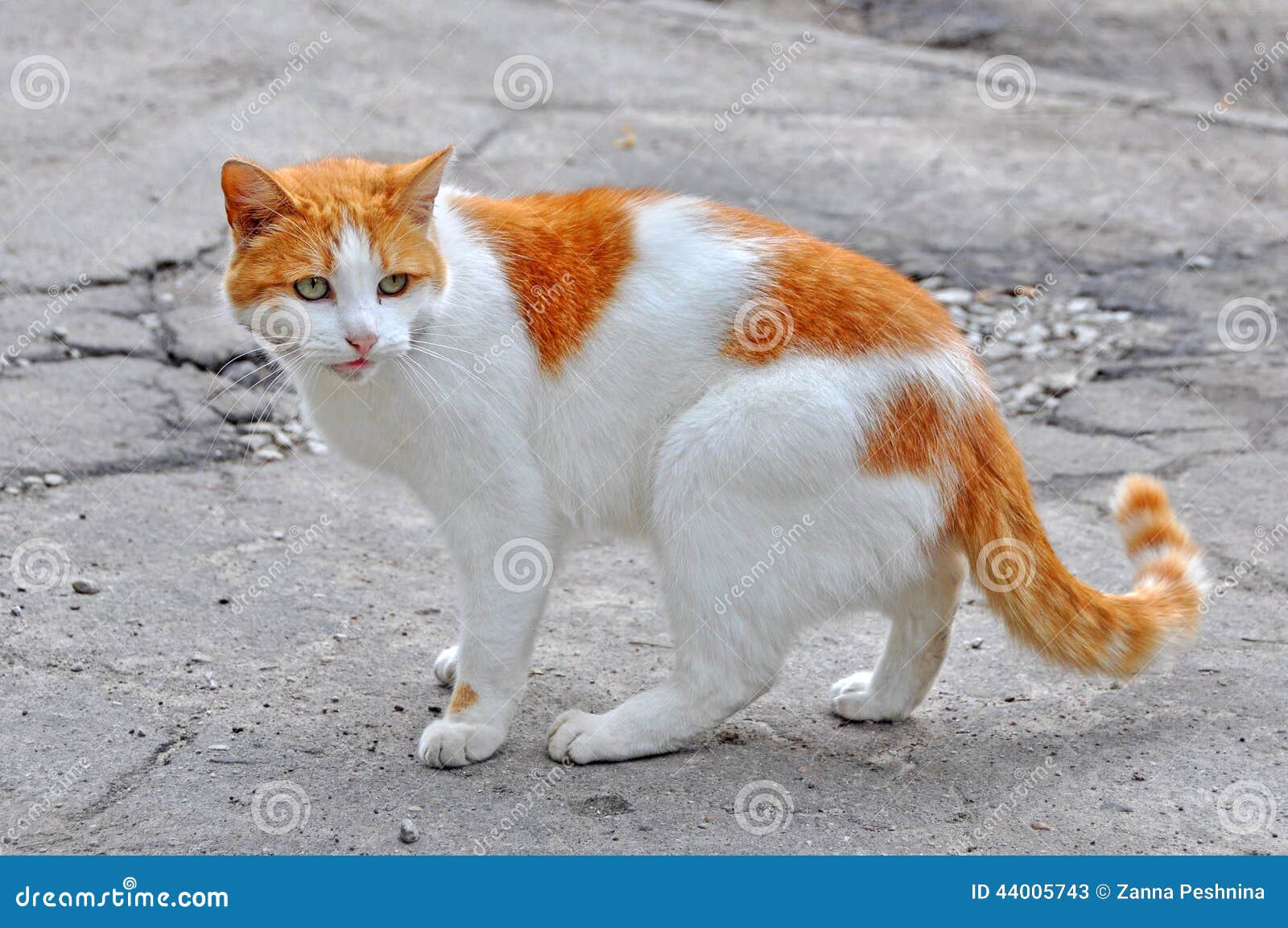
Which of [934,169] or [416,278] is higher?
[934,169]

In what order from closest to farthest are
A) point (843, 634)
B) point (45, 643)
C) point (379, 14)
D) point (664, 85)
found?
1. point (45, 643)
2. point (843, 634)
3. point (664, 85)
4. point (379, 14)

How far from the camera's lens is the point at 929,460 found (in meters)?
3.04

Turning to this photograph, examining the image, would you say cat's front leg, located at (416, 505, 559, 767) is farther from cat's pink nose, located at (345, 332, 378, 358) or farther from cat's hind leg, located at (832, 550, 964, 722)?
cat's hind leg, located at (832, 550, 964, 722)

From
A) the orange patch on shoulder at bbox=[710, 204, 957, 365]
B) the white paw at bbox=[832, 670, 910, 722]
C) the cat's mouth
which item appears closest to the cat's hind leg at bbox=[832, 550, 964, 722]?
the white paw at bbox=[832, 670, 910, 722]

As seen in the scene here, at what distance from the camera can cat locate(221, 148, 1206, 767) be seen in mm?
2965

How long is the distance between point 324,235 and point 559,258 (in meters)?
0.60

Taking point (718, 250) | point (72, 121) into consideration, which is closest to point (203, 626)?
point (718, 250)

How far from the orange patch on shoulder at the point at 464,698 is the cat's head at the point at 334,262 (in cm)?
80

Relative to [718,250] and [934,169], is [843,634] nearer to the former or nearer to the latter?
[718,250]

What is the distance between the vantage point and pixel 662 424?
3.14 m

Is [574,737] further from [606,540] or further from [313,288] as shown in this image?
[313,288]

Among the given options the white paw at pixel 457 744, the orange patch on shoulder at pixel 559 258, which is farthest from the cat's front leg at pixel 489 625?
the orange patch on shoulder at pixel 559 258

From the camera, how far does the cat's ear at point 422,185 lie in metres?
2.96

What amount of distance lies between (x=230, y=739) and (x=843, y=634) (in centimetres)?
179
